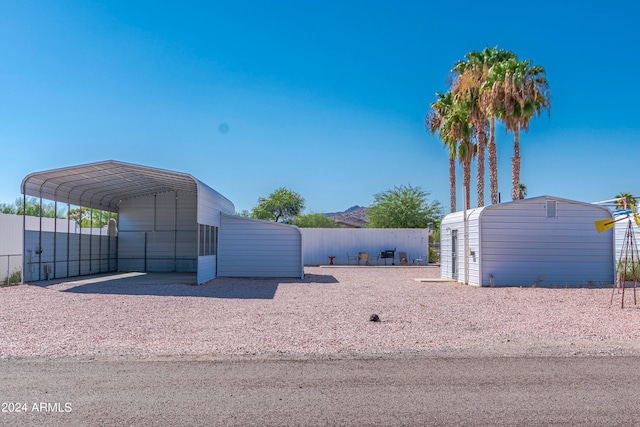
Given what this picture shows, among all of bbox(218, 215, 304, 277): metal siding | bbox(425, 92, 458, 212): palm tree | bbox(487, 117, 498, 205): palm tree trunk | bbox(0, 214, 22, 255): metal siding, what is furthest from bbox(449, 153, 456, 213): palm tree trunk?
bbox(0, 214, 22, 255): metal siding

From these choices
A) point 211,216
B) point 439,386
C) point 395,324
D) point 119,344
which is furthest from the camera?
point 211,216

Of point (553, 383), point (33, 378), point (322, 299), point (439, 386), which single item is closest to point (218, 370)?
point (33, 378)

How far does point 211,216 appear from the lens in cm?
1972

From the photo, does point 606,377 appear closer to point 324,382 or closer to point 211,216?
point 324,382

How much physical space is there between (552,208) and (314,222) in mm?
27036

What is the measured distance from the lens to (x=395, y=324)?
1007cm

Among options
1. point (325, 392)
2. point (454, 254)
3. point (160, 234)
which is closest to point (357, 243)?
point (454, 254)

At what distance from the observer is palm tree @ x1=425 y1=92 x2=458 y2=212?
2942 cm

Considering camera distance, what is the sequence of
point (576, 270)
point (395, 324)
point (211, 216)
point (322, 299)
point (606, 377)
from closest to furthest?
point (606, 377) → point (395, 324) → point (322, 299) → point (576, 270) → point (211, 216)

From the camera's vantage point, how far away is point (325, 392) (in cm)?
562

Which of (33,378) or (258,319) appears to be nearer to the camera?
(33,378)

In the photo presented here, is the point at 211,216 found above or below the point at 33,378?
above

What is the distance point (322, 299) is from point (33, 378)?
8567mm

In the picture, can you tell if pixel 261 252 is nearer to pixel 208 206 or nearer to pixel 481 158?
pixel 208 206
